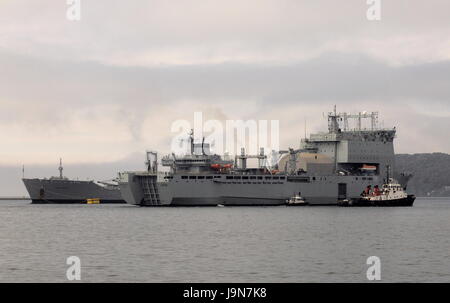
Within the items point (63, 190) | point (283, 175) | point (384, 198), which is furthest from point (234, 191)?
point (63, 190)

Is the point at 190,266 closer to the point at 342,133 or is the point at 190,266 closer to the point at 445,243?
the point at 445,243

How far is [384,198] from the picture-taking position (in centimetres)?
12369

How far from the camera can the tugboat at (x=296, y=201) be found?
12281cm

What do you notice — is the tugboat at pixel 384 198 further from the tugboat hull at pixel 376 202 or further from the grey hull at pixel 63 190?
the grey hull at pixel 63 190

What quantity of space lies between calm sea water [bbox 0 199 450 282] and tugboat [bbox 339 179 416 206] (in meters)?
42.4

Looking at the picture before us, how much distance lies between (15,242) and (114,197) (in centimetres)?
11815

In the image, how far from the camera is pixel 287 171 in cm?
13025

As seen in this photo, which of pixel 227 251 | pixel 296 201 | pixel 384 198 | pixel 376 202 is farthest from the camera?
pixel 384 198

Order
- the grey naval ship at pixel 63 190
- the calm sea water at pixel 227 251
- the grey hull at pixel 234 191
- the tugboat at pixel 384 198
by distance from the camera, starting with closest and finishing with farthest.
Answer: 1. the calm sea water at pixel 227 251
2. the grey hull at pixel 234 191
3. the tugboat at pixel 384 198
4. the grey naval ship at pixel 63 190

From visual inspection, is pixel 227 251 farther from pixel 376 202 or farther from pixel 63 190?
pixel 63 190

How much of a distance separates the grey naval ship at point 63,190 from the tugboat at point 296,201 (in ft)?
199

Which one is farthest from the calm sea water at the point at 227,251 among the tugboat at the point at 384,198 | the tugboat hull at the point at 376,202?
the tugboat at the point at 384,198

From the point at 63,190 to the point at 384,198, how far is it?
74.2 metres
